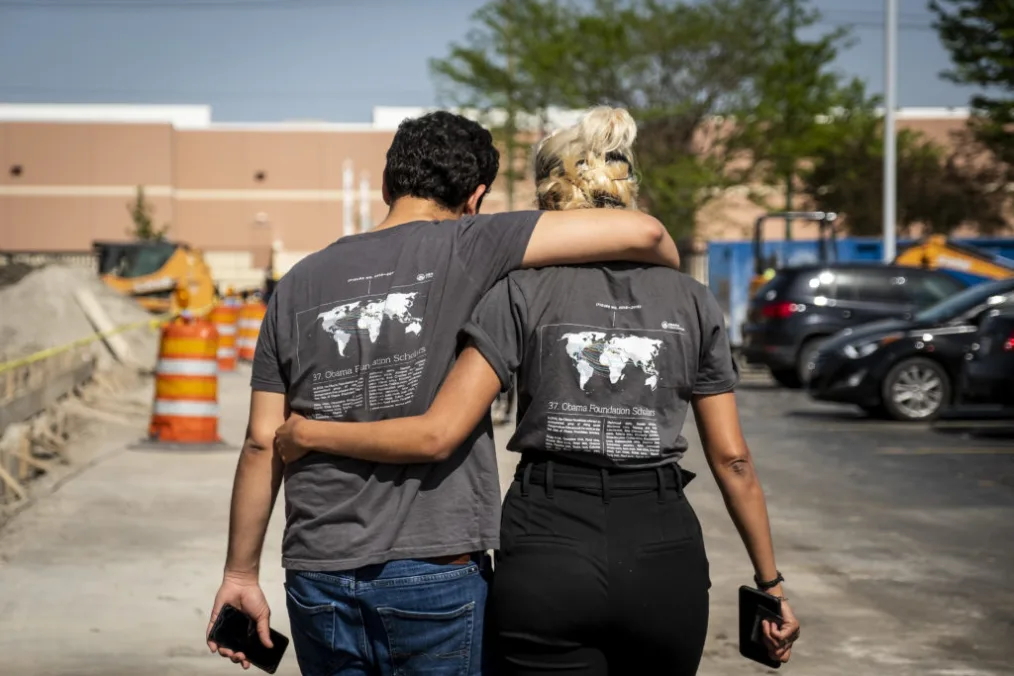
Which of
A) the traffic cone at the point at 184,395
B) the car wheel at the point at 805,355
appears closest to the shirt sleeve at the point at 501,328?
the traffic cone at the point at 184,395

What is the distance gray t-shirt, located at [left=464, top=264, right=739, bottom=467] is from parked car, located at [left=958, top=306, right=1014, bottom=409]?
1212 cm

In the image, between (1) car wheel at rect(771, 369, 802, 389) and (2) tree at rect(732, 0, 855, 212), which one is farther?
(2) tree at rect(732, 0, 855, 212)

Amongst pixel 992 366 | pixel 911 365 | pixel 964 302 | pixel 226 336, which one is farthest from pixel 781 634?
pixel 226 336

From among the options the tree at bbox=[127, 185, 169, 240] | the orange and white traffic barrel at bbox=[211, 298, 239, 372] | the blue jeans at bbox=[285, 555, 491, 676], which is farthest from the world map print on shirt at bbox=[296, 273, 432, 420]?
the tree at bbox=[127, 185, 169, 240]

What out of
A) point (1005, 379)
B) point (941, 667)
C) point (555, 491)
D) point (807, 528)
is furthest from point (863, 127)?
point (555, 491)

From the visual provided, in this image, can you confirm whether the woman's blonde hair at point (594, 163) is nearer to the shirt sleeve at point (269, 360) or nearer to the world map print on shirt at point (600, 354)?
the world map print on shirt at point (600, 354)

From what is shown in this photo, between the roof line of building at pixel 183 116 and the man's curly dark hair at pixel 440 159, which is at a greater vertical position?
the roof line of building at pixel 183 116

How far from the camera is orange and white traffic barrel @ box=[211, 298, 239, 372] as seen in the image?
984 inches

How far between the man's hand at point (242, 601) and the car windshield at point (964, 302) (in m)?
15.1

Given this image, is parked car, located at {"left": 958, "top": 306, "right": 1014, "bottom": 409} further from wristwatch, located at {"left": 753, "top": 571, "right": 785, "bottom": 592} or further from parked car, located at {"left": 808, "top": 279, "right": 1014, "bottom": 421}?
wristwatch, located at {"left": 753, "top": 571, "right": 785, "bottom": 592}

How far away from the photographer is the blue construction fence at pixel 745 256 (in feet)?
99.7

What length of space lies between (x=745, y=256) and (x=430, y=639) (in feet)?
91.7

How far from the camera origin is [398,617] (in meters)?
3.19

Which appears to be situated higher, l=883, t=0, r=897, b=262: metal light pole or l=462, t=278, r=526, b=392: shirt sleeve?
l=883, t=0, r=897, b=262: metal light pole
